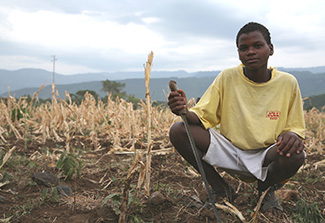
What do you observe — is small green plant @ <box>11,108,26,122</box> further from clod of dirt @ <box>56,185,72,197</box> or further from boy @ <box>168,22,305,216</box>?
boy @ <box>168,22,305,216</box>

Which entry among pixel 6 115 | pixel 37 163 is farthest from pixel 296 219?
pixel 6 115

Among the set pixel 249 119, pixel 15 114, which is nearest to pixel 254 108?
pixel 249 119

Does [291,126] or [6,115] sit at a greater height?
[291,126]

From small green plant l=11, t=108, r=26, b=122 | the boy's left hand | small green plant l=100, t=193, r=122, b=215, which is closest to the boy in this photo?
the boy's left hand

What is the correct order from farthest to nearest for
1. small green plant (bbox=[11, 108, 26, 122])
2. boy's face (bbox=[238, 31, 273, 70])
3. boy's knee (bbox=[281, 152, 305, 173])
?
1. small green plant (bbox=[11, 108, 26, 122])
2. boy's face (bbox=[238, 31, 273, 70])
3. boy's knee (bbox=[281, 152, 305, 173])

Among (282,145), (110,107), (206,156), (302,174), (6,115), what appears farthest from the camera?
(110,107)

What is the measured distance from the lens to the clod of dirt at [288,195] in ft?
6.75

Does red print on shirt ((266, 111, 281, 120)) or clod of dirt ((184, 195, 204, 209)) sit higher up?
red print on shirt ((266, 111, 281, 120))

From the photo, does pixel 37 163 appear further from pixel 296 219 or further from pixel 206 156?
pixel 296 219

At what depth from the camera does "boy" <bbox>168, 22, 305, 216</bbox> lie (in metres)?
1.84

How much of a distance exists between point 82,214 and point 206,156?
31.6 inches

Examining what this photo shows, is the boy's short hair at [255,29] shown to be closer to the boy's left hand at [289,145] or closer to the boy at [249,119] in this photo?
the boy at [249,119]

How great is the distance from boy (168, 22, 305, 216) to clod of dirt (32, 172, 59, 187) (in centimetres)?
93

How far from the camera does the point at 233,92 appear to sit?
1968 millimetres
